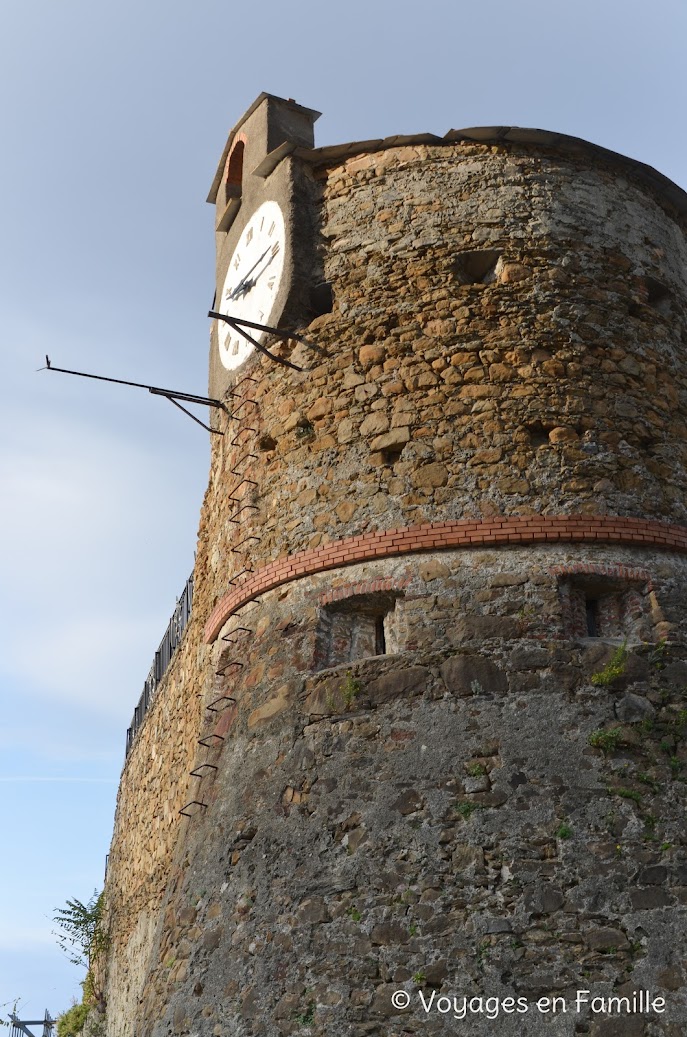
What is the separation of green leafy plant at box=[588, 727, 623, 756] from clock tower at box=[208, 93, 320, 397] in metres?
3.78

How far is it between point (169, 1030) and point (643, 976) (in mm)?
2609

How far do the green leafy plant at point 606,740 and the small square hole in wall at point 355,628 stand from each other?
4.47 ft

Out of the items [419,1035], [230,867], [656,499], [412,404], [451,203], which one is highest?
[451,203]

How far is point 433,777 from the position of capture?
19.9 ft

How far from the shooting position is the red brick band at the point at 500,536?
22.2ft

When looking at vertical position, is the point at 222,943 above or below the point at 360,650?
below

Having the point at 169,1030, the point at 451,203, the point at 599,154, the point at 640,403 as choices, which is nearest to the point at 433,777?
the point at 169,1030

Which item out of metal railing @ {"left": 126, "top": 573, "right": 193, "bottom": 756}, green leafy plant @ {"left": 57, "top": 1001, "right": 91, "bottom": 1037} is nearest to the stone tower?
metal railing @ {"left": 126, "top": 573, "right": 193, "bottom": 756}

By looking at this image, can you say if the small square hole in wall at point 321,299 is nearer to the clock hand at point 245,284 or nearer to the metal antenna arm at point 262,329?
the metal antenna arm at point 262,329

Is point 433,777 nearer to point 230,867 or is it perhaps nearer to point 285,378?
point 230,867

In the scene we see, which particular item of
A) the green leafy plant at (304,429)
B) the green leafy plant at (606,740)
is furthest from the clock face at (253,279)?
the green leafy plant at (606,740)

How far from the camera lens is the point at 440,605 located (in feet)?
21.8

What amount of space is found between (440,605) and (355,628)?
618 millimetres

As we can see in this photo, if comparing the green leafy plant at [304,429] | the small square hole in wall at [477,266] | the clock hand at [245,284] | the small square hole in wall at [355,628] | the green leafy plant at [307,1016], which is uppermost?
the clock hand at [245,284]
